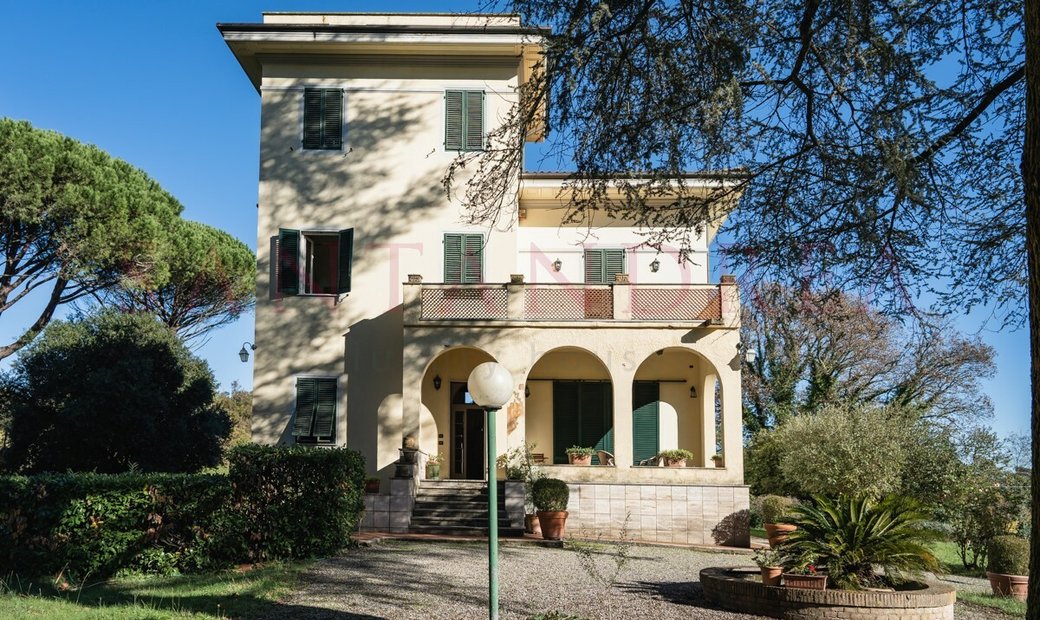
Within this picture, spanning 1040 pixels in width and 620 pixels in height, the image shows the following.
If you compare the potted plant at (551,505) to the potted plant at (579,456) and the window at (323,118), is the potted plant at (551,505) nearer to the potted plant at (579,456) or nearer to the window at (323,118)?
the potted plant at (579,456)

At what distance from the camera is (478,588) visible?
420 inches

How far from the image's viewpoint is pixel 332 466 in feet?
44.9

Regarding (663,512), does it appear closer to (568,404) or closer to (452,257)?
(568,404)

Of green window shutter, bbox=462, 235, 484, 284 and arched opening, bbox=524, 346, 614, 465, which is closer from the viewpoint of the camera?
green window shutter, bbox=462, 235, 484, 284

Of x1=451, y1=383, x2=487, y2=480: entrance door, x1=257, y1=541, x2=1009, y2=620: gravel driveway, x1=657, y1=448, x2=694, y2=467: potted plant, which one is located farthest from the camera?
x1=451, y1=383, x2=487, y2=480: entrance door

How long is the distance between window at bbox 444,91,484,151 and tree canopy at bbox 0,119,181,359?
1081cm

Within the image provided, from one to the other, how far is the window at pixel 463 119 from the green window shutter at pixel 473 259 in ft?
6.96

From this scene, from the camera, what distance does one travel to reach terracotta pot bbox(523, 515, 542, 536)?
18.0m

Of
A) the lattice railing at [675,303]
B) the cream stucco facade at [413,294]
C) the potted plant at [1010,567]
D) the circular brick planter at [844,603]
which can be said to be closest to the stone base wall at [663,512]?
the cream stucco facade at [413,294]

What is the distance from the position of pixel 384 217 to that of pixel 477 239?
2183 millimetres

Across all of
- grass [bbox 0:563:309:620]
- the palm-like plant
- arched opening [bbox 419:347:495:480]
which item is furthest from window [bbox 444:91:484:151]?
the palm-like plant

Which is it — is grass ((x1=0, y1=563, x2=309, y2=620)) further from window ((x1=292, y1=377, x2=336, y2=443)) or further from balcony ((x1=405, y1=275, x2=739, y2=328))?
balcony ((x1=405, y1=275, x2=739, y2=328))

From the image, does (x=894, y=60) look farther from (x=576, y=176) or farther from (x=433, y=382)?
(x=433, y=382)

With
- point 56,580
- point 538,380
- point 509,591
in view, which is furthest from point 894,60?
Answer: point 538,380
